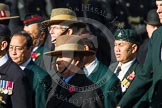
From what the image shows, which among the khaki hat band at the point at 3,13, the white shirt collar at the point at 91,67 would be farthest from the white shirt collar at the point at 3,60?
the khaki hat band at the point at 3,13

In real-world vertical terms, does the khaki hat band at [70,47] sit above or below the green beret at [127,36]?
above

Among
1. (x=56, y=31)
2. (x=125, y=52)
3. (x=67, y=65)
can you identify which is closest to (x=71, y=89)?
(x=67, y=65)

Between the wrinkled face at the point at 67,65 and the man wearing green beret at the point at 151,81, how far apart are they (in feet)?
1.85

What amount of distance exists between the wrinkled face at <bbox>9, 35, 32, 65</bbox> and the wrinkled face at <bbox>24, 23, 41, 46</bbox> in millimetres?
1298

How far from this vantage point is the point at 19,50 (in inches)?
361

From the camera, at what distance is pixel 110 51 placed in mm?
11672

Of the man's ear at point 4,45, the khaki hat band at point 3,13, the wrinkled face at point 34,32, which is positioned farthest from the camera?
the wrinkled face at point 34,32

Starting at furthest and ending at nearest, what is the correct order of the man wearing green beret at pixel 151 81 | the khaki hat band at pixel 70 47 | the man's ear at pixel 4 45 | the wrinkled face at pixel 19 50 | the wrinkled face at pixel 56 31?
the wrinkled face at pixel 56 31 → the wrinkled face at pixel 19 50 → the man's ear at pixel 4 45 → the khaki hat band at pixel 70 47 → the man wearing green beret at pixel 151 81

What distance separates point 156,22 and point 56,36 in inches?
92.7

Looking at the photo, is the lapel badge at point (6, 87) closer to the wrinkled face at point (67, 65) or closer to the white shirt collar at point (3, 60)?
the white shirt collar at point (3, 60)

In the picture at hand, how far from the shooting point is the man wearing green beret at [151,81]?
7.57m

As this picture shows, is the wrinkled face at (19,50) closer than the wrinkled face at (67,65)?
No

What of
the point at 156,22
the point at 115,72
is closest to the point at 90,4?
the point at 156,22

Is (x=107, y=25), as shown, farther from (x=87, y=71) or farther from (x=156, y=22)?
(x=87, y=71)
